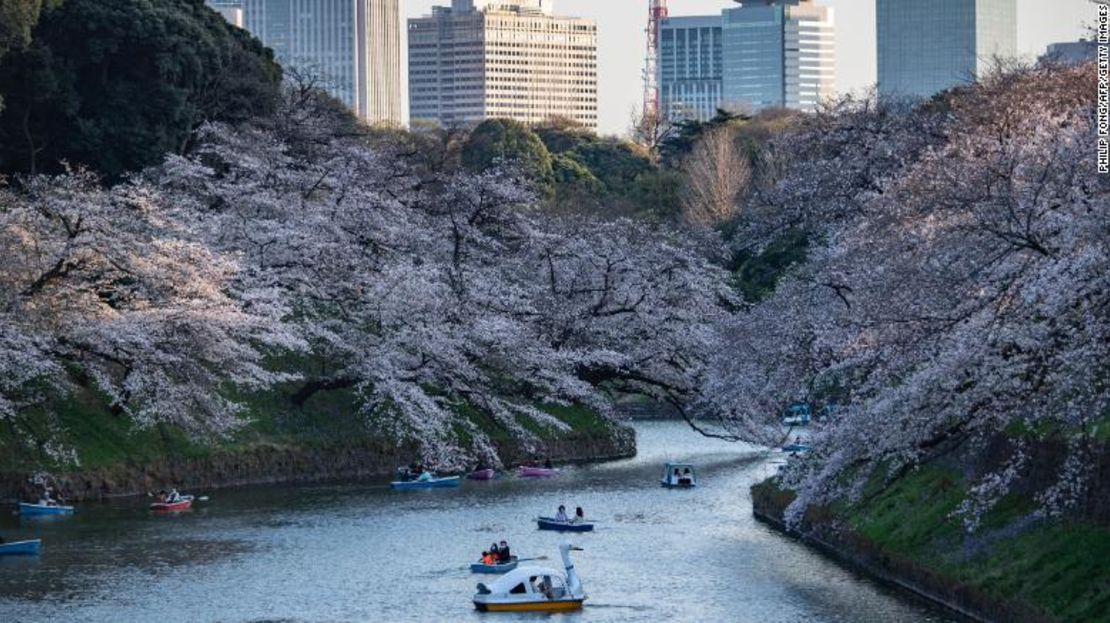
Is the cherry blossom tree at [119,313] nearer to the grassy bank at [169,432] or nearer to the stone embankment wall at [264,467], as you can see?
the grassy bank at [169,432]

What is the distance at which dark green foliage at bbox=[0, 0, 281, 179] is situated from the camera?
216ft

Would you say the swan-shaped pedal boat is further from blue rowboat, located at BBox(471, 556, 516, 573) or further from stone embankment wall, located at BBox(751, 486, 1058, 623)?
stone embankment wall, located at BBox(751, 486, 1058, 623)

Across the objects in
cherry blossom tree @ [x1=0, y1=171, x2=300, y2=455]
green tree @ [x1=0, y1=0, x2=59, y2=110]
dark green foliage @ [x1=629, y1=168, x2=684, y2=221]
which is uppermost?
green tree @ [x1=0, y1=0, x2=59, y2=110]

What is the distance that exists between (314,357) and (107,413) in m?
9.98

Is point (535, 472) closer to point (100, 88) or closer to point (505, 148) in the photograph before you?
point (100, 88)

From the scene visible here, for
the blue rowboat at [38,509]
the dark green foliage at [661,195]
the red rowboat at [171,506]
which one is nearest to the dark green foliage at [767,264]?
the dark green foliage at [661,195]

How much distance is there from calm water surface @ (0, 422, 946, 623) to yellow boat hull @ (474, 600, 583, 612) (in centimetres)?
33

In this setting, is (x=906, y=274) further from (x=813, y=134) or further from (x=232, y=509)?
(x=813, y=134)

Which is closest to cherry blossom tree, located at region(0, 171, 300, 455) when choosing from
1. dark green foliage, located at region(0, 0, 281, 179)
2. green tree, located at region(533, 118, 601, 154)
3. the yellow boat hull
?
dark green foliage, located at region(0, 0, 281, 179)

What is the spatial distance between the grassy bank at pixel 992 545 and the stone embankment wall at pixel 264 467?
63.7 feet

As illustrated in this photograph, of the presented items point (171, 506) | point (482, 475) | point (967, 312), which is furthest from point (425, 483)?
point (967, 312)

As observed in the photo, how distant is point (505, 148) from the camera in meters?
130

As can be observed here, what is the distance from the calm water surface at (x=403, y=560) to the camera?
37875 mm

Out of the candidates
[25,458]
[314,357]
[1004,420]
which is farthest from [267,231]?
[1004,420]
